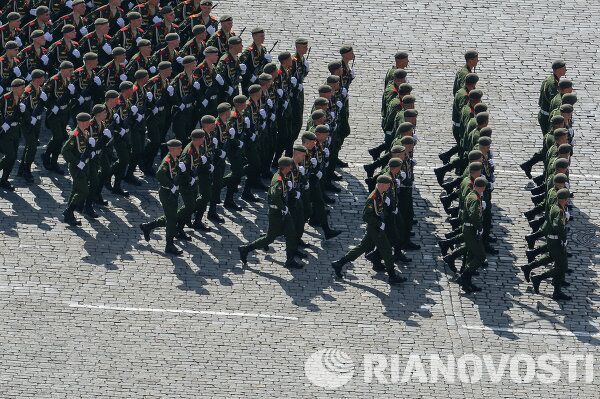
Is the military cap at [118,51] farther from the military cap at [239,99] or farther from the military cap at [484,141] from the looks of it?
the military cap at [484,141]

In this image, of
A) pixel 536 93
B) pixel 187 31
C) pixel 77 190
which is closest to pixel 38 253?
pixel 77 190

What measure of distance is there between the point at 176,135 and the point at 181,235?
9.11 feet

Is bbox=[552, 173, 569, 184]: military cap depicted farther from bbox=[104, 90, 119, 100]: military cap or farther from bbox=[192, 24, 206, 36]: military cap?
bbox=[192, 24, 206, 36]: military cap

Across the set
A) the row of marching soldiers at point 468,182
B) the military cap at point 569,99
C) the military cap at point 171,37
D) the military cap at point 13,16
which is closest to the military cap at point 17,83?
the military cap at point 13,16

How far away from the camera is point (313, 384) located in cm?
2973

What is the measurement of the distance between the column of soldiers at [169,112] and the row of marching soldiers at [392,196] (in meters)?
0.90

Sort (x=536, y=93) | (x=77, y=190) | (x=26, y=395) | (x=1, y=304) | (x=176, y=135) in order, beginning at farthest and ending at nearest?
(x=536, y=93) < (x=176, y=135) < (x=77, y=190) < (x=1, y=304) < (x=26, y=395)

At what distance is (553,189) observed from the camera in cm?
3259

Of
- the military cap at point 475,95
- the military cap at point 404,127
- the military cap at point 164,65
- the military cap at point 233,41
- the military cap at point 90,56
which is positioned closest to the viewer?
the military cap at point 404,127

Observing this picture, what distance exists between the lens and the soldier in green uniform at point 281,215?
1275 inches

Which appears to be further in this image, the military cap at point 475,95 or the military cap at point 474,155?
the military cap at point 475,95

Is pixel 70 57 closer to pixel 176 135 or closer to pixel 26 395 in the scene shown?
pixel 176 135

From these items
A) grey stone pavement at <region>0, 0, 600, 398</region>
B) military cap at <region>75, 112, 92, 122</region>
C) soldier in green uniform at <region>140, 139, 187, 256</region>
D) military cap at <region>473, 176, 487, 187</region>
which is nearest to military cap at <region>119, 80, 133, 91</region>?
military cap at <region>75, 112, 92, 122</region>

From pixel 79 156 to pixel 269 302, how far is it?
14.6ft
